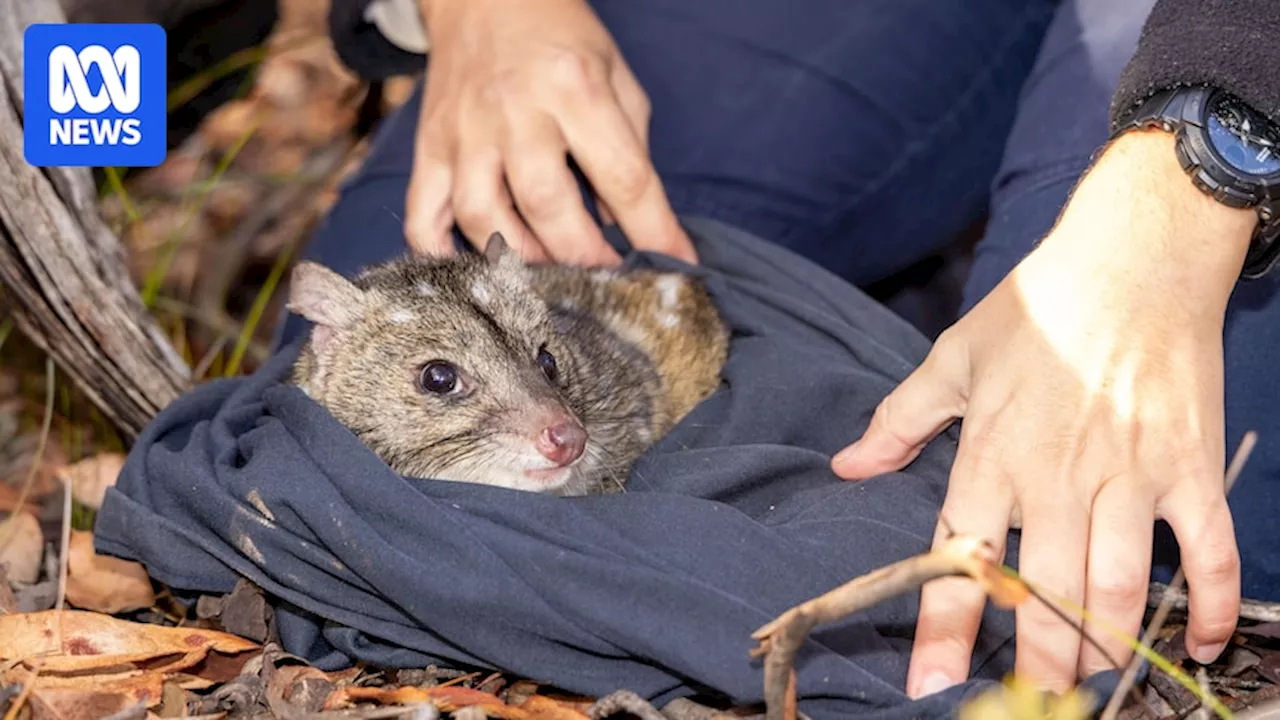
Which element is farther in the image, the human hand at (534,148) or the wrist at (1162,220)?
the human hand at (534,148)

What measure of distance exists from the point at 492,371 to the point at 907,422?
106cm

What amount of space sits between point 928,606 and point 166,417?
2.01 m

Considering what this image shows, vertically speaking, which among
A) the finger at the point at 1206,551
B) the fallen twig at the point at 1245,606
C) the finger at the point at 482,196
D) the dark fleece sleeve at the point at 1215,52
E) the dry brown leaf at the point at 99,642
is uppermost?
the dark fleece sleeve at the point at 1215,52

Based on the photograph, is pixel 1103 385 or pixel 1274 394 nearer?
pixel 1103 385

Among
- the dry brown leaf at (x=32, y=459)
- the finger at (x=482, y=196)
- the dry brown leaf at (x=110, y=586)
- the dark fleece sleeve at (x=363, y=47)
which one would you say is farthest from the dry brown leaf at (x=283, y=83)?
the dry brown leaf at (x=110, y=586)

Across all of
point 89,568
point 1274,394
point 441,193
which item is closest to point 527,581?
point 89,568

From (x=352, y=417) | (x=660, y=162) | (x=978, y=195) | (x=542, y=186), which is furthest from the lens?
(x=978, y=195)

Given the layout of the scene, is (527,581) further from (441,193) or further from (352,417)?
(441,193)

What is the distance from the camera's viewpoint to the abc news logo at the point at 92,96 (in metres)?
3.82

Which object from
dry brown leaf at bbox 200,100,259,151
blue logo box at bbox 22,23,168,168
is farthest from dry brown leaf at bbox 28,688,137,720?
dry brown leaf at bbox 200,100,259,151

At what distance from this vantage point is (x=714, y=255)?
13.8 ft

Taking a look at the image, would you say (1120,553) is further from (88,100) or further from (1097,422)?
(88,100)

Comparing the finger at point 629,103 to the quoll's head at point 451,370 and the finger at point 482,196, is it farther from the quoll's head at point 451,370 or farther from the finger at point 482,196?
the quoll's head at point 451,370

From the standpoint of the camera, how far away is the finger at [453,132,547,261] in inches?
161
